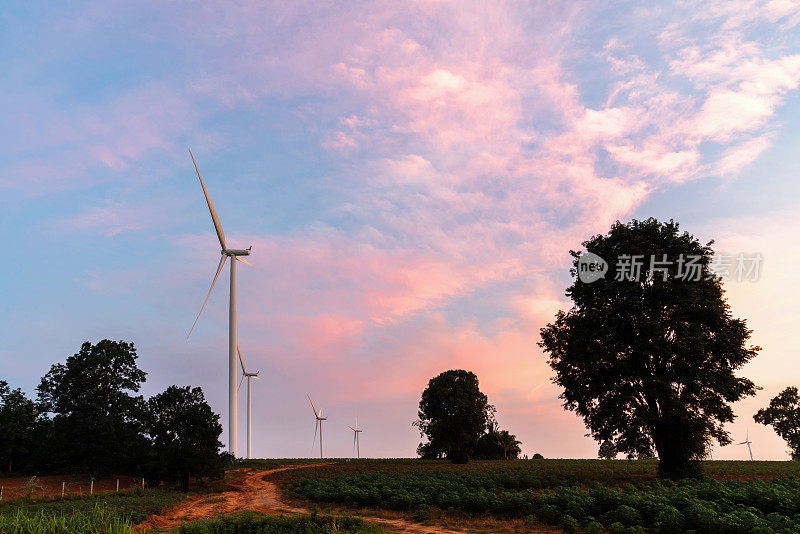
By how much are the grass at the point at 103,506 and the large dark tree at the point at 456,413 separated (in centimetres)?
4028

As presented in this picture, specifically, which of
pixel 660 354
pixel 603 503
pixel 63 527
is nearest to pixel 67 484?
pixel 63 527

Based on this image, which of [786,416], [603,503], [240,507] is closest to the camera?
[603,503]

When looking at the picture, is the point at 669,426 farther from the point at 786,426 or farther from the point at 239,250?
the point at 786,426

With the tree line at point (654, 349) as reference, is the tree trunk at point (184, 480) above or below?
below

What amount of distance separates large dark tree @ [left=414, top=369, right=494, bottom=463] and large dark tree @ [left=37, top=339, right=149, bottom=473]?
40.0 meters

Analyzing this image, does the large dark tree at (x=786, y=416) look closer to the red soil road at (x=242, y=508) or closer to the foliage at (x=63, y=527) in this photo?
the red soil road at (x=242, y=508)

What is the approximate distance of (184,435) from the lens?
50688 millimetres

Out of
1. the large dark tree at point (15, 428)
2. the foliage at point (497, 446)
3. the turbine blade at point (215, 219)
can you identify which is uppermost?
the turbine blade at point (215, 219)

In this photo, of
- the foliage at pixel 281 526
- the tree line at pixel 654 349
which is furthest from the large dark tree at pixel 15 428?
the tree line at pixel 654 349

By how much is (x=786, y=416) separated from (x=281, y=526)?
108 meters

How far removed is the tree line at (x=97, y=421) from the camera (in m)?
51.8

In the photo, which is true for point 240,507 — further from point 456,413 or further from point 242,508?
point 456,413

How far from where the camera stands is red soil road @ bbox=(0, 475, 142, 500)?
165ft

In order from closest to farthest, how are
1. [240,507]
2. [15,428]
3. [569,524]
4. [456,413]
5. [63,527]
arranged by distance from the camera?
[63,527] → [569,524] → [240,507] → [15,428] → [456,413]
